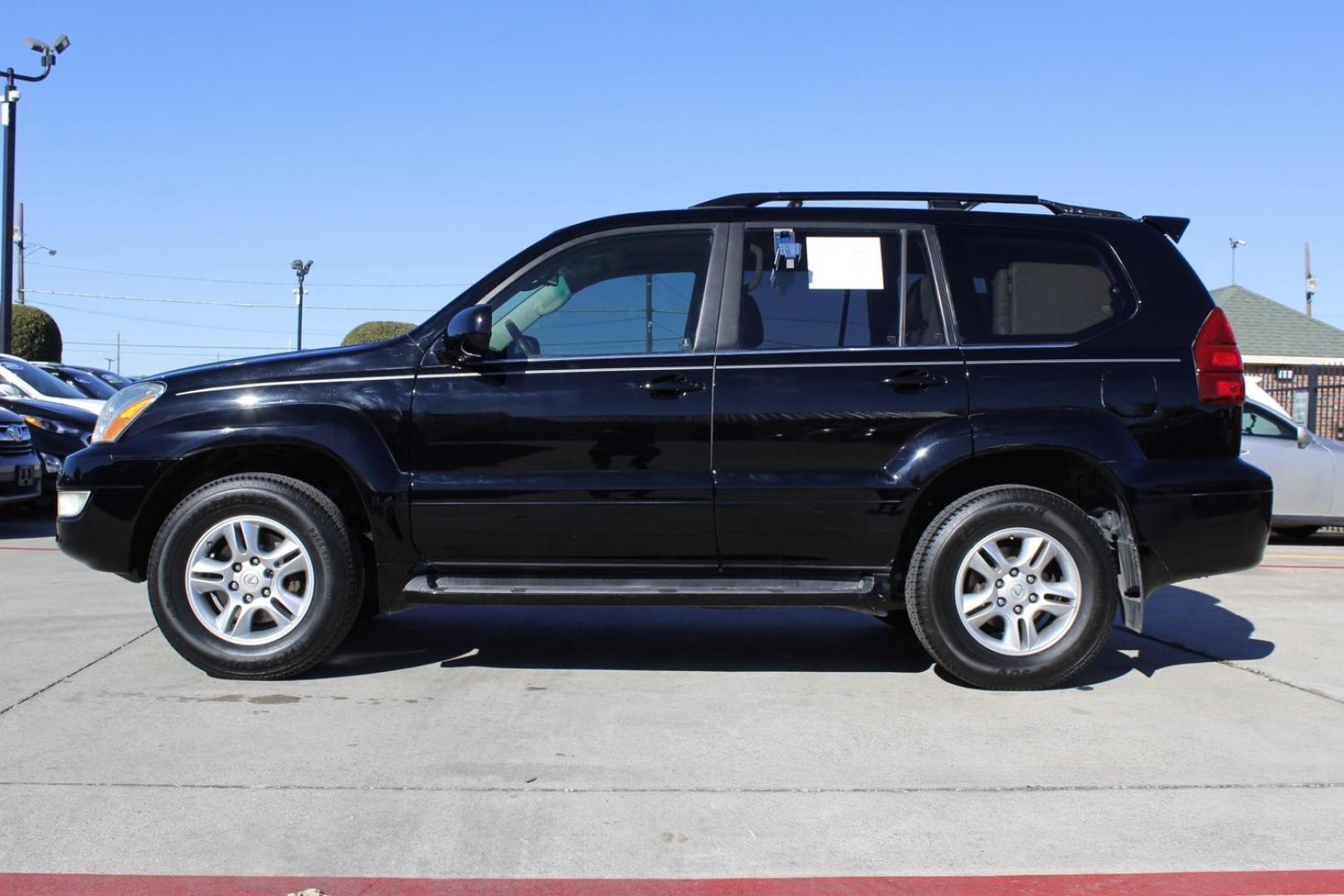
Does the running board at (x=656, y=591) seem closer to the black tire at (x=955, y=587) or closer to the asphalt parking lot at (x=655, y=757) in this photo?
the black tire at (x=955, y=587)

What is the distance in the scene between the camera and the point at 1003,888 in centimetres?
311

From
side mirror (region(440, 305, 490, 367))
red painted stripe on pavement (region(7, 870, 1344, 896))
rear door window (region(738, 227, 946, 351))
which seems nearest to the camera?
red painted stripe on pavement (region(7, 870, 1344, 896))

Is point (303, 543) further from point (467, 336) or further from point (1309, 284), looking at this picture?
point (1309, 284)

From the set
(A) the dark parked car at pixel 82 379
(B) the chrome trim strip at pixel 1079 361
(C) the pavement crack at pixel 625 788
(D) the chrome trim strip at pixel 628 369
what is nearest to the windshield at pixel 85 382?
(A) the dark parked car at pixel 82 379

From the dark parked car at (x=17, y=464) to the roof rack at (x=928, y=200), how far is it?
312 inches

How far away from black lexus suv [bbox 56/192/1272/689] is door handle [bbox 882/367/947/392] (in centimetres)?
2

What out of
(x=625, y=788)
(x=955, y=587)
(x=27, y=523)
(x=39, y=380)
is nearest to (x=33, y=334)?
(x=39, y=380)

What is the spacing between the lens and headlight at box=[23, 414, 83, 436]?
12.3 m

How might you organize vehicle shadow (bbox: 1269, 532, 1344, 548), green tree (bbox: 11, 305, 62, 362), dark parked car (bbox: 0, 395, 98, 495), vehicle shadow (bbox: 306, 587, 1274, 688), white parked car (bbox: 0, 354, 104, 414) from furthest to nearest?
green tree (bbox: 11, 305, 62, 362) → white parked car (bbox: 0, 354, 104, 414) → dark parked car (bbox: 0, 395, 98, 495) → vehicle shadow (bbox: 1269, 532, 1344, 548) → vehicle shadow (bbox: 306, 587, 1274, 688)

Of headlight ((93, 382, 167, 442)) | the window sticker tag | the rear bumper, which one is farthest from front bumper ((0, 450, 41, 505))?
the rear bumper

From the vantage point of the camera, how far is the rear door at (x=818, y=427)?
5027 mm

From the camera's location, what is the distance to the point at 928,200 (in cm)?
546

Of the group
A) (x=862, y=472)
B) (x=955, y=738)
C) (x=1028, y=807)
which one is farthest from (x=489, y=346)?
(x=1028, y=807)

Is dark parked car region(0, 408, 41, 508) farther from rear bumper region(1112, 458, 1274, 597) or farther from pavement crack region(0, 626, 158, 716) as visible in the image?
rear bumper region(1112, 458, 1274, 597)
